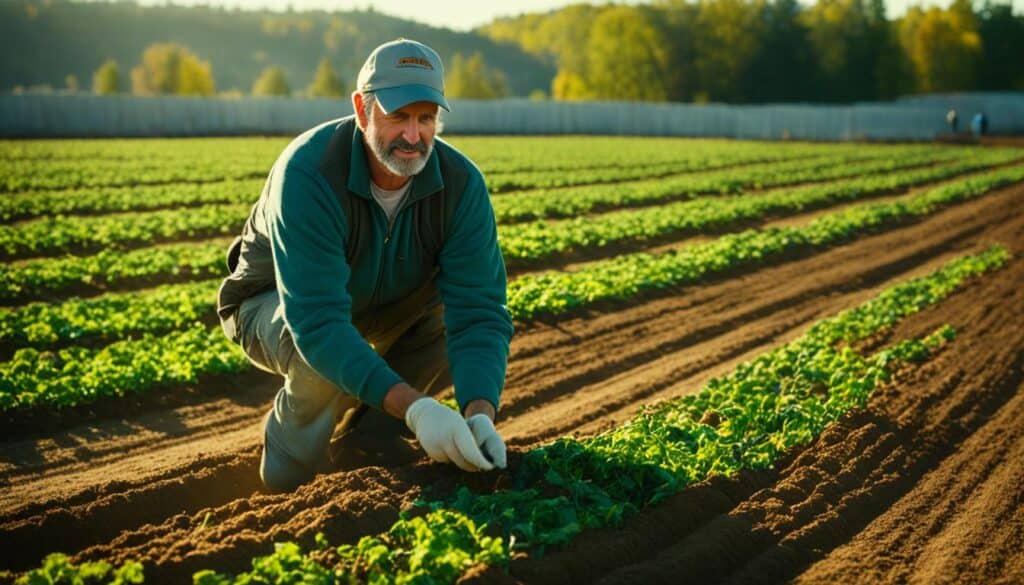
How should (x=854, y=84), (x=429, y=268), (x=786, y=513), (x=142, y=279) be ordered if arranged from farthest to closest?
(x=854, y=84)
(x=142, y=279)
(x=429, y=268)
(x=786, y=513)

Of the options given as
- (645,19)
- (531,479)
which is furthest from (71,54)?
(531,479)

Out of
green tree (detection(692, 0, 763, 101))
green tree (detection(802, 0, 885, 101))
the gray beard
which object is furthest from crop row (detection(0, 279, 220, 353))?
green tree (detection(802, 0, 885, 101))

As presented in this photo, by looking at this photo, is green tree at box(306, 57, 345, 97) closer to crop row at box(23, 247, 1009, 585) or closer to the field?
the field

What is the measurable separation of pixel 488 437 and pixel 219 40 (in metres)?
169

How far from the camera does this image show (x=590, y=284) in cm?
1055

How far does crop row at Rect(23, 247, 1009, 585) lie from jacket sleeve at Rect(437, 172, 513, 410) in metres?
0.62

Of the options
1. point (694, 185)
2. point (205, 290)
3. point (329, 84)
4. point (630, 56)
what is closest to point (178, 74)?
point (329, 84)

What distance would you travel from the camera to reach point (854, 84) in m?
85.9

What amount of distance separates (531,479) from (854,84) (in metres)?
89.6

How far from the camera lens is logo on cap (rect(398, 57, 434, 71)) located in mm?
4211

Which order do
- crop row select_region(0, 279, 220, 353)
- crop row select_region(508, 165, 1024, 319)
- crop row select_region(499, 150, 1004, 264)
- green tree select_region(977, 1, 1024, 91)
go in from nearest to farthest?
crop row select_region(0, 279, 220, 353) < crop row select_region(508, 165, 1024, 319) < crop row select_region(499, 150, 1004, 264) < green tree select_region(977, 1, 1024, 91)

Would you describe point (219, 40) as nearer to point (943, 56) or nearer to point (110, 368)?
point (943, 56)

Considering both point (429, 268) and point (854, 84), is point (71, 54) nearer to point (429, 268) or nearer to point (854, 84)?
point (854, 84)

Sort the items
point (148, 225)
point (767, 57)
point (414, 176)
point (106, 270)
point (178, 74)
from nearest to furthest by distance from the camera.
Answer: point (414, 176) < point (106, 270) < point (148, 225) < point (767, 57) < point (178, 74)
